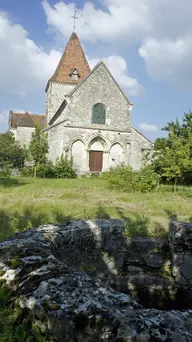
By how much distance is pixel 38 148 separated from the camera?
82.1ft

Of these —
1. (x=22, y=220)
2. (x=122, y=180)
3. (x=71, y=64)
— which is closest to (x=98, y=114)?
(x=71, y=64)

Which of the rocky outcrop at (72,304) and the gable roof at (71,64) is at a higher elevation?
the gable roof at (71,64)

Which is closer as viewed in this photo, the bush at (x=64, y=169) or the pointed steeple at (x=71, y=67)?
the bush at (x=64, y=169)

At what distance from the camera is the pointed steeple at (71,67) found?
35344mm

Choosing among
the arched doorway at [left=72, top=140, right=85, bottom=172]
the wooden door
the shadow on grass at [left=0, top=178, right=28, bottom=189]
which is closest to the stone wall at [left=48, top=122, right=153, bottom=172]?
the arched doorway at [left=72, top=140, right=85, bottom=172]

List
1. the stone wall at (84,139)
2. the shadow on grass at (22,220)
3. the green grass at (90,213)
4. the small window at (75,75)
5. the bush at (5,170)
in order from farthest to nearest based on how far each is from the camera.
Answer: the small window at (75,75) < the stone wall at (84,139) < the bush at (5,170) < the green grass at (90,213) < the shadow on grass at (22,220)

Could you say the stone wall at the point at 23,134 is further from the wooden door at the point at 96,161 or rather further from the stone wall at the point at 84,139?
the wooden door at the point at 96,161

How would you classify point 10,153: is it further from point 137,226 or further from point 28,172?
point 137,226

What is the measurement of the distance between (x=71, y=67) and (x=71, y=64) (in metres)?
0.40

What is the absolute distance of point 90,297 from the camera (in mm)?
2295

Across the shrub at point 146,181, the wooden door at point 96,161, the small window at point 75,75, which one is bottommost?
the shrub at point 146,181

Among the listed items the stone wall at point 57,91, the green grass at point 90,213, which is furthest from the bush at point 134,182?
the stone wall at point 57,91

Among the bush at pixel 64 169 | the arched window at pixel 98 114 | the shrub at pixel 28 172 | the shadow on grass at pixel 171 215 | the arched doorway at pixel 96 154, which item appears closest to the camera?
the shadow on grass at pixel 171 215

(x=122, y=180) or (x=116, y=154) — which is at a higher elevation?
(x=116, y=154)
